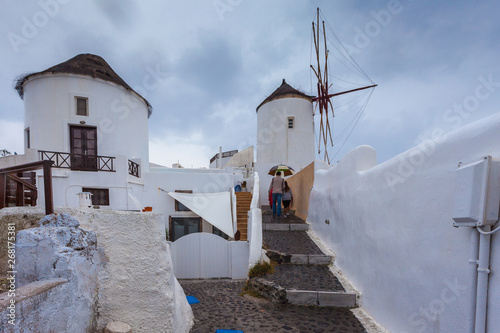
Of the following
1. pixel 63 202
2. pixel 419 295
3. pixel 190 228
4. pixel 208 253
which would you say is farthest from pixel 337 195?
pixel 63 202

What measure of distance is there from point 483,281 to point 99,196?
10.9 meters

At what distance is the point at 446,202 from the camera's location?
223cm

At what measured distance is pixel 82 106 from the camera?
33.9 feet

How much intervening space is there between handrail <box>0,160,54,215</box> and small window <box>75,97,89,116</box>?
962cm

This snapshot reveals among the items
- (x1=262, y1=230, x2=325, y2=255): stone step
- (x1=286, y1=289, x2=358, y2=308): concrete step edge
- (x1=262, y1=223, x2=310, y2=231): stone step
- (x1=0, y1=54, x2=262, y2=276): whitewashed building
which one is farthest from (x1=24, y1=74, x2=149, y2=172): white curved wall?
(x1=286, y1=289, x2=358, y2=308): concrete step edge

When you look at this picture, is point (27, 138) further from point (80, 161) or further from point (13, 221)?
point (13, 221)

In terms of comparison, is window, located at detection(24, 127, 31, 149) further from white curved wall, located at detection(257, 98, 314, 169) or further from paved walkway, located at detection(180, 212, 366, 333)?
white curved wall, located at detection(257, 98, 314, 169)

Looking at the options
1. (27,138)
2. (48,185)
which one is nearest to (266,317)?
(48,185)

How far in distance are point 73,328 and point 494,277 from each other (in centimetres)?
348

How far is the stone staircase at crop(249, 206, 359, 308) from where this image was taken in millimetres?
3965

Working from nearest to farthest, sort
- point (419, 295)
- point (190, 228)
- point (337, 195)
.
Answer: point (419, 295)
point (337, 195)
point (190, 228)

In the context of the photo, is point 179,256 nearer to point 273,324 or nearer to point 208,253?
point 208,253

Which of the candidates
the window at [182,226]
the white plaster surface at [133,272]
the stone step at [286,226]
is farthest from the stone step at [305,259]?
the window at [182,226]

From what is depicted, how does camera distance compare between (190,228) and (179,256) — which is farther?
(190,228)
